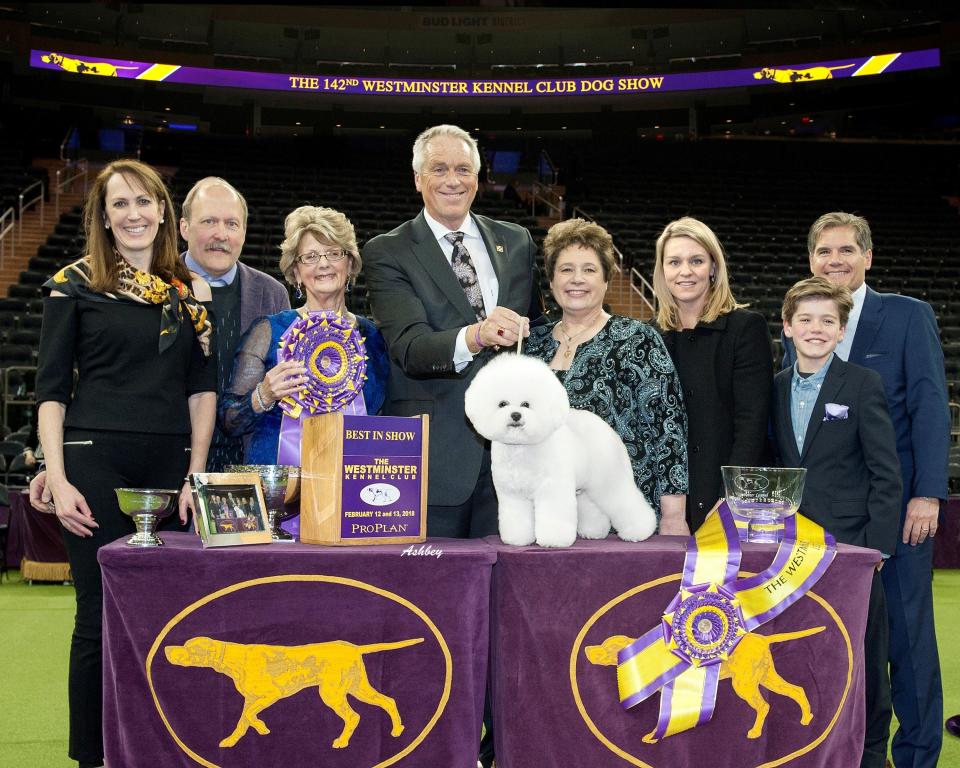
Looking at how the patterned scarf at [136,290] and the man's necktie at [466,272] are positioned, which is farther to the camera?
the man's necktie at [466,272]

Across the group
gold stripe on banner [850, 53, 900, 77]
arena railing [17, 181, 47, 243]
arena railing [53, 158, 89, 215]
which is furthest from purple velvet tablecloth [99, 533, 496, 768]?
gold stripe on banner [850, 53, 900, 77]

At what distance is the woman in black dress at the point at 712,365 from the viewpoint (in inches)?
93.2

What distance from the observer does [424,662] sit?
185 centimetres

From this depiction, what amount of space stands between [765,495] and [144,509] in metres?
1.30

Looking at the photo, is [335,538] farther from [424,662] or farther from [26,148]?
[26,148]

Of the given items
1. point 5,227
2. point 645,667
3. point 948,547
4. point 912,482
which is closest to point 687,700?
point 645,667

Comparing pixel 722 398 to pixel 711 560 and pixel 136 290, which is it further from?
pixel 136 290

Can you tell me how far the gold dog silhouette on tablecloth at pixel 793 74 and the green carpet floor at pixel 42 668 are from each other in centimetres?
1423

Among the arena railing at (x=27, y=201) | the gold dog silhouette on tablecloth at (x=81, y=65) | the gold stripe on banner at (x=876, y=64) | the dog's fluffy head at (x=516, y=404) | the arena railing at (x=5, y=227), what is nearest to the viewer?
the dog's fluffy head at (x=516, y=404)

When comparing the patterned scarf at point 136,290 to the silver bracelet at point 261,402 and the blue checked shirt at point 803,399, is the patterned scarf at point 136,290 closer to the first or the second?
the silver bracelet at point 261,402

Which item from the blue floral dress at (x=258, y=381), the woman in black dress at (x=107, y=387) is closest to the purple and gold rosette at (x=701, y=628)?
the blue floral dress at (x=258, y=381)

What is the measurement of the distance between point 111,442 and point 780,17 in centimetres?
2047

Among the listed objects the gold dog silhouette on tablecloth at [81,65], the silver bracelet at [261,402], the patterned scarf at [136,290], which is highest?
the gold dog silhouette on tablecloth at [81,65]

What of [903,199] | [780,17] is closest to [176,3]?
[780,17]
